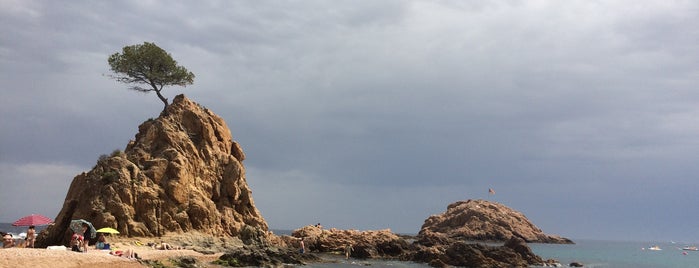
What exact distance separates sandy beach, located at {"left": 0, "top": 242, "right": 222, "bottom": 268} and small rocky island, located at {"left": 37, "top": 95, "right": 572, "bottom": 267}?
555 centimetres

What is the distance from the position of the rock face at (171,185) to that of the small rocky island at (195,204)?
0.09 m

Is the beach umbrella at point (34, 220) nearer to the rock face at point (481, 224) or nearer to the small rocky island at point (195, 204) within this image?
the small rocky island at point (195, 204)

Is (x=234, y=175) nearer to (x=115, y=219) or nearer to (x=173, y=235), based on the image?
(x=173, y=235)

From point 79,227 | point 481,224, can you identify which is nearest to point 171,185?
point 79,227

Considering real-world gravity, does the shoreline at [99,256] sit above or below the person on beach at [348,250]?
below

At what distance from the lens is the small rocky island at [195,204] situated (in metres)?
46.9

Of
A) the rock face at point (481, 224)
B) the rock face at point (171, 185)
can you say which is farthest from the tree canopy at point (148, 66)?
the rock face at point (481, 224)

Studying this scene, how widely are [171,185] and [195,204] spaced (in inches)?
122

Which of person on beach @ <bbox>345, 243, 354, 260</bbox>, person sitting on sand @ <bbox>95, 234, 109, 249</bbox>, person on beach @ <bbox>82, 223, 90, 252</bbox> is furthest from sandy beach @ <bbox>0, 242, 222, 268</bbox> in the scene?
person on beach @ <bbox>345, 243, 354, 260</bbox>

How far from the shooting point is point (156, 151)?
5412 centimetres

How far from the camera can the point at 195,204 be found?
52.6 m

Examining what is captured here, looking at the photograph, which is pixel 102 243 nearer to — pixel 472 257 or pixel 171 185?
pixel 171 185

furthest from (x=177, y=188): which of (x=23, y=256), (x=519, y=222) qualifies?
(x=519, y=222)

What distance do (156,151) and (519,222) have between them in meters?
121
